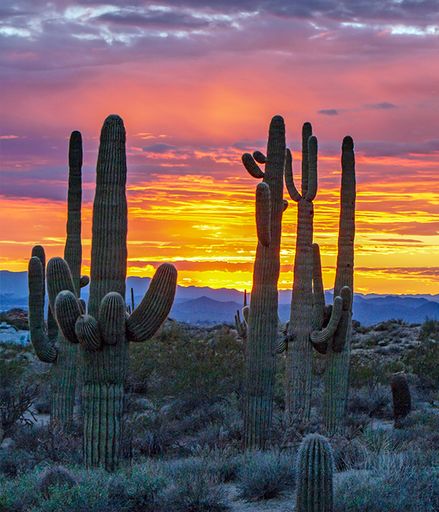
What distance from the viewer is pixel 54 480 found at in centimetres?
980

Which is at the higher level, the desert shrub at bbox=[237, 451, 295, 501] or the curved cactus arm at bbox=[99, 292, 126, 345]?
the curved cactus arm at bbox=[99, 292, 126, 345]

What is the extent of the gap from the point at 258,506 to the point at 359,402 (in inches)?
454

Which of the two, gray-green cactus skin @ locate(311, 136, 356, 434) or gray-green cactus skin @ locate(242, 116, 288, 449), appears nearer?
gray-green cactus skin @ locate(242, 116, 288, 449)

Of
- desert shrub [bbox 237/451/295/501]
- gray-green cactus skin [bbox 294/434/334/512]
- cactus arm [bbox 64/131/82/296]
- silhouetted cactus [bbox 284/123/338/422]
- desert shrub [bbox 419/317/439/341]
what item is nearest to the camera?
gray-green cactus skin [bbox 294/434/334/512]

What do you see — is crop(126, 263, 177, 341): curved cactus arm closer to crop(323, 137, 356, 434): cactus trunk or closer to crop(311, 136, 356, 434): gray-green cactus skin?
crop(311, 136, 356, 434): gray-green cactus skin

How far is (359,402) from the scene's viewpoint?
21.4m

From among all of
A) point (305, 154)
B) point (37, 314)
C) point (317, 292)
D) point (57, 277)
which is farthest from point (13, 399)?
point (305, 154)

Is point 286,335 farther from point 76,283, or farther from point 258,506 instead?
point 258,506

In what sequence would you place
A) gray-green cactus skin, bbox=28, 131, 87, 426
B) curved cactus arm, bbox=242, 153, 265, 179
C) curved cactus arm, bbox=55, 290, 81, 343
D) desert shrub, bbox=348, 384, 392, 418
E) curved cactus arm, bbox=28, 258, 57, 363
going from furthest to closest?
desert shrub, bbox=348, 384, 392, 418 → gray-green cactus skin, bbox=28, 131, 87, 426 → curved cactus arm, bbox=28, 258, 57, 363 → curved cactus arm, bbox=242, 153, 265, 179 → curved cactus arm, bbox=55, 290, 81, 343

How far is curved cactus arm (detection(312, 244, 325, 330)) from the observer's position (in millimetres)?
16688

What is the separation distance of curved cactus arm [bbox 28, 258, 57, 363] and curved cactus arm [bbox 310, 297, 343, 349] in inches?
195

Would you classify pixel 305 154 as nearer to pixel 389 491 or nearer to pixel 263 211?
pixel 263 211

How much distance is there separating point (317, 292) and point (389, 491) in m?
7.45

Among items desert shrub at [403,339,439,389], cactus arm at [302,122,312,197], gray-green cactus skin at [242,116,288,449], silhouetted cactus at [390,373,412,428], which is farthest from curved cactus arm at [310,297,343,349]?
desert shrub at [403,339,439,389]
